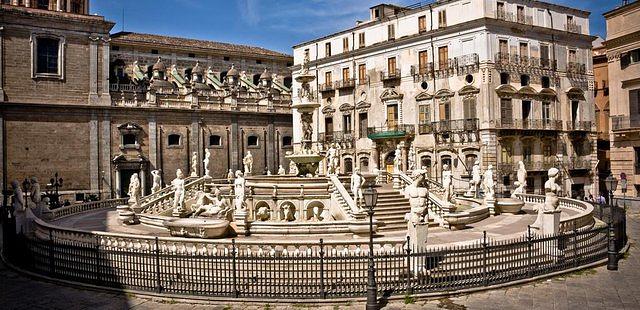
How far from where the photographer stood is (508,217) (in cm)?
2119

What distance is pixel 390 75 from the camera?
124 ft

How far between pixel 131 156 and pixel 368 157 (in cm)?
1856

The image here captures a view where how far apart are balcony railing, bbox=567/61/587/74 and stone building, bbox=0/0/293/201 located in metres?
24.1

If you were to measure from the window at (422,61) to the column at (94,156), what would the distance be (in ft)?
80.0

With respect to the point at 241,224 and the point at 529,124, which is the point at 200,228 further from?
the point at 529,124

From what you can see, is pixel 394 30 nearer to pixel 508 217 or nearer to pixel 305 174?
pixel 305 174

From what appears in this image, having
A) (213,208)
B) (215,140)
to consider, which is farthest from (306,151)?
(215,140)

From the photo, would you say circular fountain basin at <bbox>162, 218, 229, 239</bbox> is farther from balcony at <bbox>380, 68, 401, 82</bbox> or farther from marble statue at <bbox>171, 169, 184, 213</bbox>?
balcony at <bbox>380, 68, 401, 82</bbox>

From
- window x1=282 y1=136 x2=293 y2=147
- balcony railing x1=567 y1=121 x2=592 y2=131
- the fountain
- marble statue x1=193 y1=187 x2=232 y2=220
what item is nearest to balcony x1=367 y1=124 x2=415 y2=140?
balcony railing x1=567 y1=121 x2=592 y2=131

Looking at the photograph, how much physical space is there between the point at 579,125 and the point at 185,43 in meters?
34.8

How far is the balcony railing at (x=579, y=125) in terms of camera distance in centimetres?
3562

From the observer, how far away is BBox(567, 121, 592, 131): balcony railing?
117ft

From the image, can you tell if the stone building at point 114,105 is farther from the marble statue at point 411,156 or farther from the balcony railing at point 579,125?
the balcony railing at point 579,125

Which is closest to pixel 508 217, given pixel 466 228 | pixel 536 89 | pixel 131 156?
pixel 466 228
